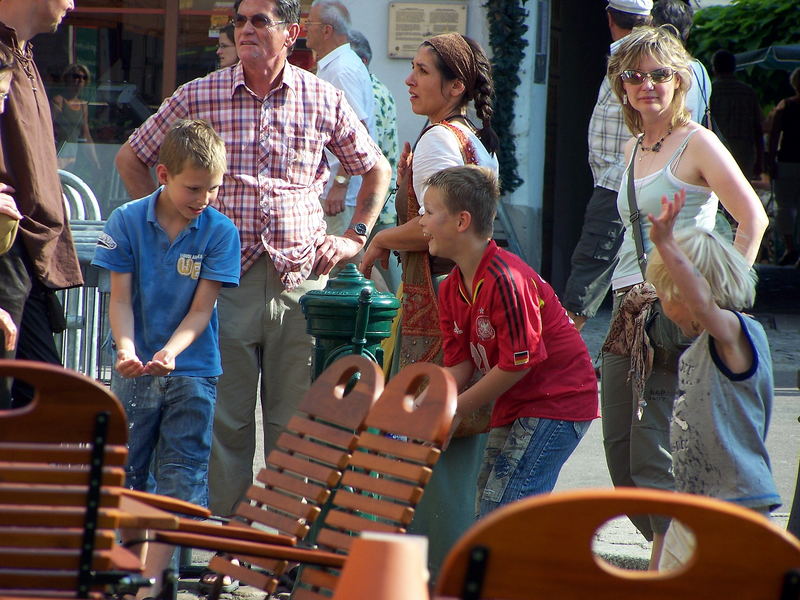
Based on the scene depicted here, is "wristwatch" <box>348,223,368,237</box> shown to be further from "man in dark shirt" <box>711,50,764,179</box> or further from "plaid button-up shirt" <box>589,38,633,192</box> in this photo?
"man in dark shirt" <box>711,50,764,179</box>

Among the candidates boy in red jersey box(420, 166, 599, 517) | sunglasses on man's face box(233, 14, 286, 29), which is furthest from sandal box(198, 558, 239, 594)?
sunglasses on man's face box(233, 14, 286, 29)

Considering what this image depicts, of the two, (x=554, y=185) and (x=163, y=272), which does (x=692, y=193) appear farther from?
(x=554, y=185)

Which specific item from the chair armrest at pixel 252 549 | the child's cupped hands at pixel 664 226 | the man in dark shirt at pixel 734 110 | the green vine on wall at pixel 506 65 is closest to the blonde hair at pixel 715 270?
the child's cupped hands at pixel 664 226

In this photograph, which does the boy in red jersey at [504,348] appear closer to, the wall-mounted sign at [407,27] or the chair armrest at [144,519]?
the chair armrest at [144,519]

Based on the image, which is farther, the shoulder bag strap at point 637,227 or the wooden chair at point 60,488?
the shoulder bag strap at point 637,227

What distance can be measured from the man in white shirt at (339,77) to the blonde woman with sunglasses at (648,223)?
2.73 metres

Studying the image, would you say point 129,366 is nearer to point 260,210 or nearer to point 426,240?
point 260,210

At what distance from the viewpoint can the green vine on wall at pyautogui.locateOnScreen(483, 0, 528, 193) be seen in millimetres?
10766

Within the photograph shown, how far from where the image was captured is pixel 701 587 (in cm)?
205

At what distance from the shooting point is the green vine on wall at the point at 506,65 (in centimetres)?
1077

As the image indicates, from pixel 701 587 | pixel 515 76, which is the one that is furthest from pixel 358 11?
pixel 701 587

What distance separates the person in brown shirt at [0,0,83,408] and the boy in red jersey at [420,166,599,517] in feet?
4.22

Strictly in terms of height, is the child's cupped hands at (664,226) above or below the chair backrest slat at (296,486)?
above

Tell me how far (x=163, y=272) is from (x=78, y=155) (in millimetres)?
6559
